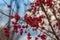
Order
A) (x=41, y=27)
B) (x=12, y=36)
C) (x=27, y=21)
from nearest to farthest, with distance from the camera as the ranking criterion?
(x=27, y=21) → (x=41, y=27) → (x=12, y=36)

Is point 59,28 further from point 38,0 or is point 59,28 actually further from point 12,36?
point 12,36

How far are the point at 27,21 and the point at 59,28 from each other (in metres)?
0.74

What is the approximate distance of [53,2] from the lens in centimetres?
357

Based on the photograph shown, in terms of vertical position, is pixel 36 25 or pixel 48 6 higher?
pixel 48 6

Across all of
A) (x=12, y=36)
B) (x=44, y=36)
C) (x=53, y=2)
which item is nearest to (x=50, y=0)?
(x=53, y=2)

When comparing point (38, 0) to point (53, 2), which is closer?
point (38, 0)

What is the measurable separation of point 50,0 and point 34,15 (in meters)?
0.39

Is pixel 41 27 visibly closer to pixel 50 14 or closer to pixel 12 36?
pixel 50 14

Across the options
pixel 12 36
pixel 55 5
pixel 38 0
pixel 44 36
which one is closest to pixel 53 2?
pixel 55 5

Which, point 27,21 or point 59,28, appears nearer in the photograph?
point 27,21

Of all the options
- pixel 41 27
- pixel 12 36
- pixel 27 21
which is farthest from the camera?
pixel 12 36

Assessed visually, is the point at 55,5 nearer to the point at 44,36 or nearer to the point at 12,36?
the point at 44,36

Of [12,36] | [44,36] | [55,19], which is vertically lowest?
[44,36]

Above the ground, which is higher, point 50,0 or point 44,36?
point 50,0
